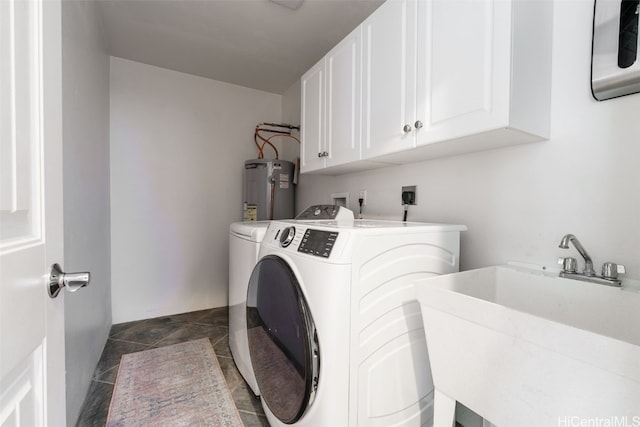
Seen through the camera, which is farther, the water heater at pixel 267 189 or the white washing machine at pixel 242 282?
the water heater at pixel 267 189

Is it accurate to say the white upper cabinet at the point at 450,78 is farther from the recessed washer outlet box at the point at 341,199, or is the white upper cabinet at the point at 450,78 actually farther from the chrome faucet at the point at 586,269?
the recessed washer outlet box at the point at 341,199

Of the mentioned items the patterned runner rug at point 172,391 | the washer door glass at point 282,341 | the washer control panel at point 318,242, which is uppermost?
the washer control panel at point 318,242

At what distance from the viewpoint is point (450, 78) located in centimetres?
111

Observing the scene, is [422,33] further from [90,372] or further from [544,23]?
[90,372]

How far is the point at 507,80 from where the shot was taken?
0.94 m

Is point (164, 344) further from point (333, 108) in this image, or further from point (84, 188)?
point (333, 108)

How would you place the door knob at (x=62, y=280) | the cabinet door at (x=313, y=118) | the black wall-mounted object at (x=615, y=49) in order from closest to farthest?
the door knob at (x=62, y=280) → the black wall-mounted object at (x=615, y=49) → the cabinet door at (x=313, y=118)

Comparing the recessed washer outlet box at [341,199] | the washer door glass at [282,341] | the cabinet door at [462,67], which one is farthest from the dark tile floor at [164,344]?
the cabinet door at [462,67]

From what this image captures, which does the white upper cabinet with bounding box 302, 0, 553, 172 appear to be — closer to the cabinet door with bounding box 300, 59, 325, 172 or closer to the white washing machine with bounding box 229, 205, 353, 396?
the cabinet door with bounding box 300, 59, 325, 172

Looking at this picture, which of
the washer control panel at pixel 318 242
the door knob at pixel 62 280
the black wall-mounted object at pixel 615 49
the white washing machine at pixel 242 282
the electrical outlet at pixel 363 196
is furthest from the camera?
the electrical outlet at pixel 363 196

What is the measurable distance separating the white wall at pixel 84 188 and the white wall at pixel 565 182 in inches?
75.9

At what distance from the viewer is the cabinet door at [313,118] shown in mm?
1917

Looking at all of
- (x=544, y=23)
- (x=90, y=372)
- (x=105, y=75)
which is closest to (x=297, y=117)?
(x=105, y=75)

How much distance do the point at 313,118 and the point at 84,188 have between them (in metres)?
1.47
